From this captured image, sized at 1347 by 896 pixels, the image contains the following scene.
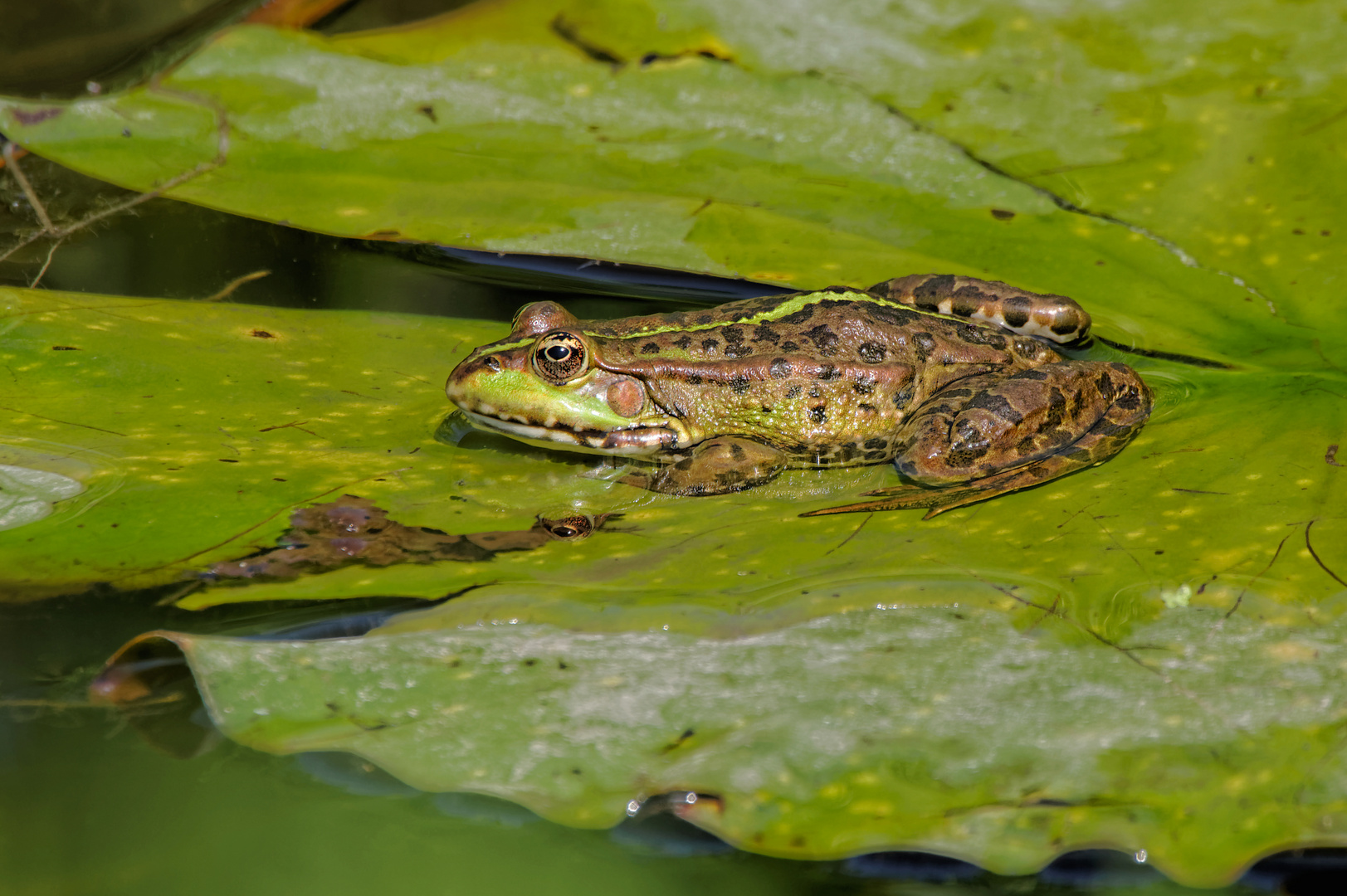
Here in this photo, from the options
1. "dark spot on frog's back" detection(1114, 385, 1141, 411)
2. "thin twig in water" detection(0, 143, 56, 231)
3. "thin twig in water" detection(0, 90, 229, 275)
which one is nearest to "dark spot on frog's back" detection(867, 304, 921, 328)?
"dark spot on frog's back" detection(1114, 385, 1141, 411)

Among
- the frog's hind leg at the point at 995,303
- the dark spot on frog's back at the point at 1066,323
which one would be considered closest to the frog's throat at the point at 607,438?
the frog's hind leg at the point at 995,303

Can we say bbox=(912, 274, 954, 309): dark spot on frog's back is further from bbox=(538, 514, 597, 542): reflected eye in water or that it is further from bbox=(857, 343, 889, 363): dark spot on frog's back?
bbox=(538, 514, 597, 542): reflected eye in water

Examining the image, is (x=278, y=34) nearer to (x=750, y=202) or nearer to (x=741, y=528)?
(x=750, y=202)

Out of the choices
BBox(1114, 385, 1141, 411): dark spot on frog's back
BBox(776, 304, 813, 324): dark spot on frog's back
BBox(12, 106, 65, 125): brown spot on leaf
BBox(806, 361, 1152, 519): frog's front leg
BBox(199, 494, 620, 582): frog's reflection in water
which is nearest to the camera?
BBox(199, 494, 620, 582): frog's reflection in water

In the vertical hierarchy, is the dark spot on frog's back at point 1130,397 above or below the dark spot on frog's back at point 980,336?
below

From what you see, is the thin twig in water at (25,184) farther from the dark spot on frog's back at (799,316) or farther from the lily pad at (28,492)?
the dark spot on frog's back at (799,316)

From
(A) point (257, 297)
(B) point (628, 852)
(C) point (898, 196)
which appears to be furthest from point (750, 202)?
(B) point (628, 852)

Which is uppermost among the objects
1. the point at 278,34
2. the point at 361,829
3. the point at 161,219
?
the point at 278,34
